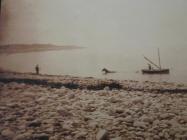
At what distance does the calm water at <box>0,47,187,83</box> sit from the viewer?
2.23 m

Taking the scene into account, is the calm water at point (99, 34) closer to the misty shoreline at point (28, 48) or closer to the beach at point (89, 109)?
the misty shoreline at point (28, 48)

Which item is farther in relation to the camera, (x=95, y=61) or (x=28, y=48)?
(x=28, y=48)

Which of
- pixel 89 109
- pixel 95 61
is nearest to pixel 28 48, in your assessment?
pixel 95 61

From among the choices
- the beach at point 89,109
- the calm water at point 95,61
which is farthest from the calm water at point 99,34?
the beach at point 89,109

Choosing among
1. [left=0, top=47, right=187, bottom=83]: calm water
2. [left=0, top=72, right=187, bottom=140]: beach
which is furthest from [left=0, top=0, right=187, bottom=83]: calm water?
[left=0, top=72, right=187, bottom=140]: beach

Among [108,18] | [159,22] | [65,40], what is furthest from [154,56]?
[65,40]

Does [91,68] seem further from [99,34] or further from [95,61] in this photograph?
[99,34]

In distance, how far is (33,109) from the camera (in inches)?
91.7

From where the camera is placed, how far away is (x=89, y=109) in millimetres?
2242

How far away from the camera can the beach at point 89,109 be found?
198 centimetres

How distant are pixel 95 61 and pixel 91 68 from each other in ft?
0.27

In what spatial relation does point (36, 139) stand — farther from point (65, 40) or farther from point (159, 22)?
point (159, 22)

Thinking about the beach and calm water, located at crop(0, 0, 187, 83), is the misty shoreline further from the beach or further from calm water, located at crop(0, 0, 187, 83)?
the beach

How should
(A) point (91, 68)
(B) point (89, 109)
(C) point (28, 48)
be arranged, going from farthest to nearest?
(C) point (28, 48)
(A) point (91, 68)
(B) point (89, 109)
